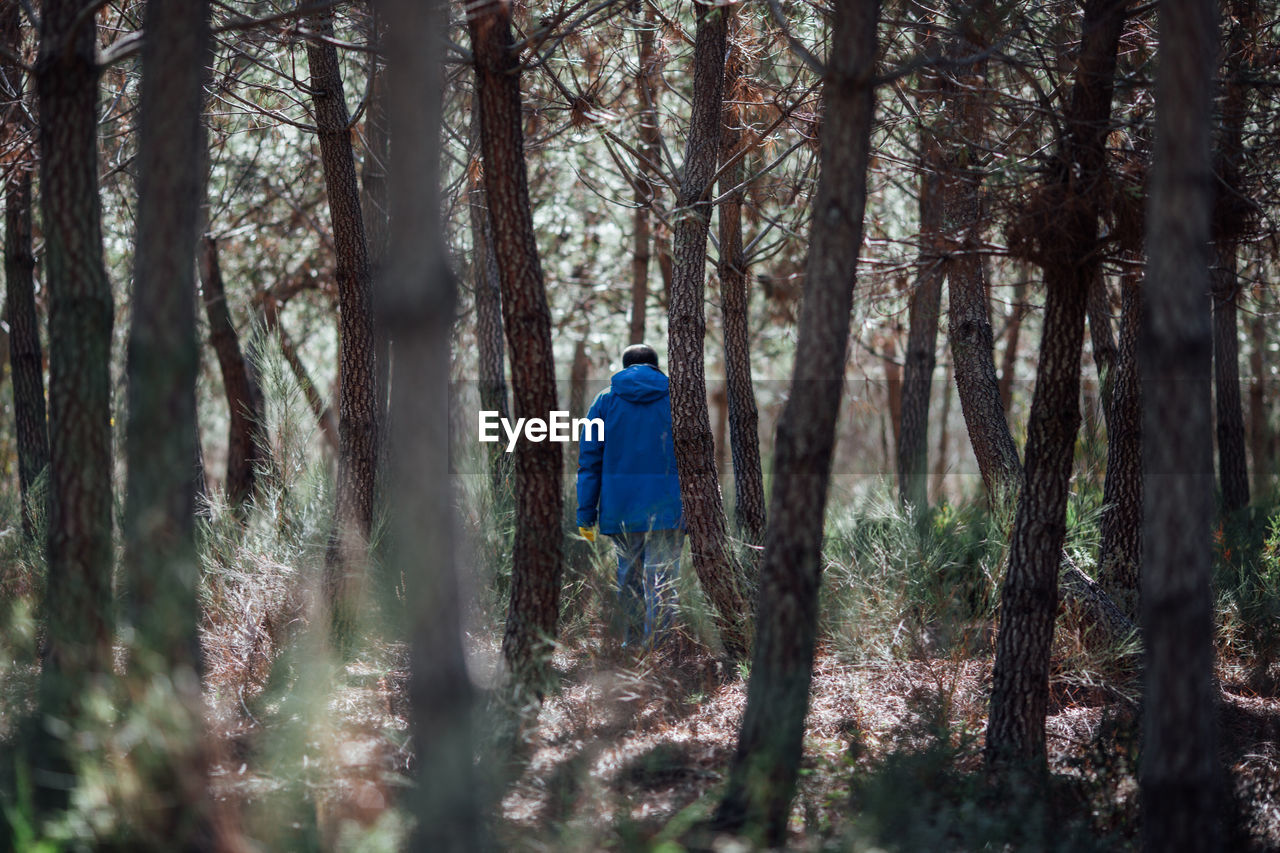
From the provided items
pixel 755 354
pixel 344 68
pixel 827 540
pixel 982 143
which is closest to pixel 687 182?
pixel 982 143

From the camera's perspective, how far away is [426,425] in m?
3.13

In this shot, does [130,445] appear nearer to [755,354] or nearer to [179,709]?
[179,709]

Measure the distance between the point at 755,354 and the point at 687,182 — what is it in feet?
32.1

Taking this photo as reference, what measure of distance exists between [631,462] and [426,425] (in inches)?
143

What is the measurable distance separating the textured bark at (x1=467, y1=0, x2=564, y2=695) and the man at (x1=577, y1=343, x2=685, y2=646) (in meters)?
1.83

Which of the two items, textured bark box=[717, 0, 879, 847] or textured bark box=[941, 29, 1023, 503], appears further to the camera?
textured bark box=[941, 29, 1023, 503]

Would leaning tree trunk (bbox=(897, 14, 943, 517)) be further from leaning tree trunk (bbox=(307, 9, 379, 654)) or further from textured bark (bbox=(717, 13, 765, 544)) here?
leaning tree trunk (bbox=(307, 9, 379, 654))

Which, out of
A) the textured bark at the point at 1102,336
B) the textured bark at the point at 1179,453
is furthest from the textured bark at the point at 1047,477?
the textured bark at the point at 1102,336

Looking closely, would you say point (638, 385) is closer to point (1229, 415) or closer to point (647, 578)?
point (647, 578)

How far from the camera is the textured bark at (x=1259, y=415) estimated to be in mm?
13883

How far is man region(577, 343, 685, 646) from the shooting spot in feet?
21.7

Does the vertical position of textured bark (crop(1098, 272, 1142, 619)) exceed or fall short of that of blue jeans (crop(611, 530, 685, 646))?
it exceeds it

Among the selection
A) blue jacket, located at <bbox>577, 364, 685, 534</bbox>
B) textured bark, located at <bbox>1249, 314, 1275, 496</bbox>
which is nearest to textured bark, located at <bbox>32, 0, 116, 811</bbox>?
blue jacket, located at <bbox>577, 364, 685, 534</bbox>

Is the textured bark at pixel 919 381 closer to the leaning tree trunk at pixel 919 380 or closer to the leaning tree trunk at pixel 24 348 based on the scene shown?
the leaning tree trunk at pixel 919 380
